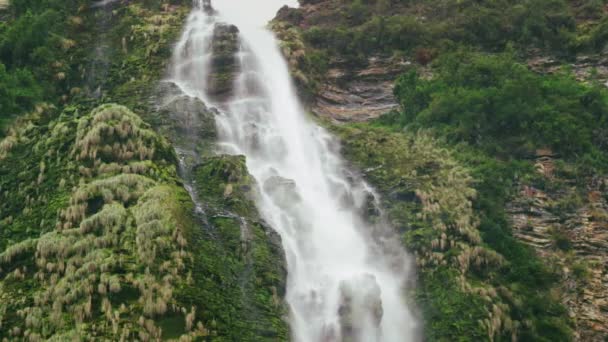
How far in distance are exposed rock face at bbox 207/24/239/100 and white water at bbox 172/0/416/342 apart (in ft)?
1.57

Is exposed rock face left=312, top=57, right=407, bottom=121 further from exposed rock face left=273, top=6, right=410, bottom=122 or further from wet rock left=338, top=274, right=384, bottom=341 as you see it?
wet rock left=338, top=274, right=384, bottom=341

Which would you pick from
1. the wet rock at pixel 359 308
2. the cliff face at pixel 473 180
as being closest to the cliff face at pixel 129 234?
the wet rock at pixel 359 308

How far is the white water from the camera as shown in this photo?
902 inches

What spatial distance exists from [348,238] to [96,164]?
1104cm

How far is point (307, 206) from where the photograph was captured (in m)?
29.1

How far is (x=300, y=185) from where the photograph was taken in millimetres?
31328

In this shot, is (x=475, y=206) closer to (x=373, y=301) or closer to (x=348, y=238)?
(x=348, y=238)

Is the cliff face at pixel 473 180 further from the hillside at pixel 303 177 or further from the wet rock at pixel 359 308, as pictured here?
the wet rock at pixel 359 308

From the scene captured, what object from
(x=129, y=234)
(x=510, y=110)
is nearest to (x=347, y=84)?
(x=510, y=110)

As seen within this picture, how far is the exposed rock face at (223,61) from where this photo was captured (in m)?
38.0

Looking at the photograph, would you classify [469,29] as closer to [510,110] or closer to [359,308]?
[510,110]

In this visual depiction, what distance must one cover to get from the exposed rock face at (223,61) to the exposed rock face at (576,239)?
58.9ft

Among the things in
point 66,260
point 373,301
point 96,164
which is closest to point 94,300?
point 66,260

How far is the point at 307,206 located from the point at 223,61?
1483cm
